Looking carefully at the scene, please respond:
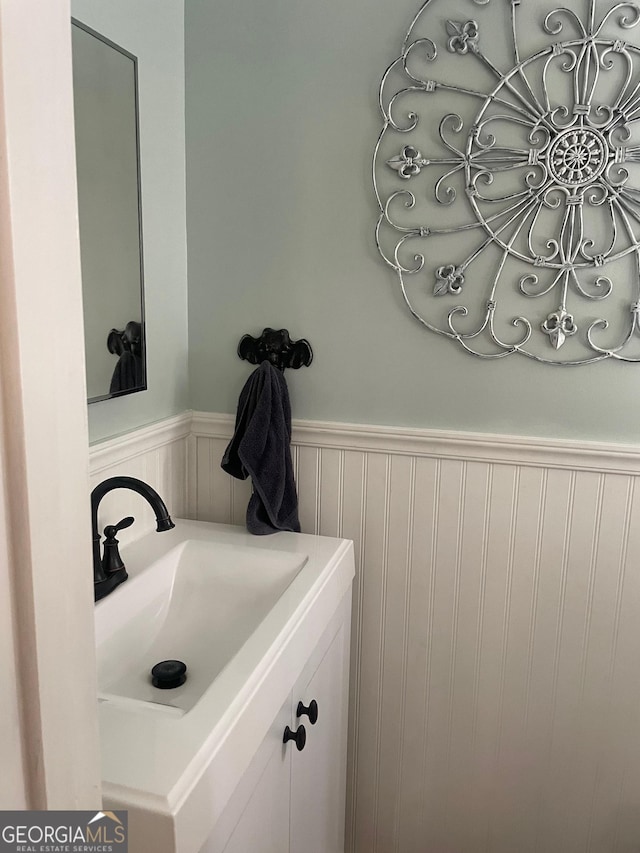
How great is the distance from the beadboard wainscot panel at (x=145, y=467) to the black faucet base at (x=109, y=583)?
0.14 meters

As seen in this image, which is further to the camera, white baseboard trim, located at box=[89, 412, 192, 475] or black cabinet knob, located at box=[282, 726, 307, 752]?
white baseboard trim, located at box=[89, 412, 192, 475]

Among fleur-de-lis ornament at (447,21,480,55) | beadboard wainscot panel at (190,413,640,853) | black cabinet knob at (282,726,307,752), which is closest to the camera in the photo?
black cabinet knob at (282,726,307,752)

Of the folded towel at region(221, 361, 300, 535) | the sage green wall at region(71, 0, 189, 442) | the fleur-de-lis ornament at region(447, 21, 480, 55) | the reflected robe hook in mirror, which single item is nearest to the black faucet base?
the sage green wall at region(71, 0, 189, 442)

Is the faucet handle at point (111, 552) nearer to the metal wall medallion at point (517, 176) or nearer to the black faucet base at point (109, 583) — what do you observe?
the black faucet base at point (109, 583)

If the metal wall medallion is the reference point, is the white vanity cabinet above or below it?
below

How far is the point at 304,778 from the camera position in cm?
132

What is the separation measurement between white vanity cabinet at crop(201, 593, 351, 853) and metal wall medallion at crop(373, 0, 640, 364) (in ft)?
2.48

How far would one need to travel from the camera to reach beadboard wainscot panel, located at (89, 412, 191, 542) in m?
1.38

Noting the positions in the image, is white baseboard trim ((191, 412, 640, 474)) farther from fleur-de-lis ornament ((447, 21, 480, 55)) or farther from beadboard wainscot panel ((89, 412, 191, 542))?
fleur-de-lis ornament ((447, 21, 480, 55))

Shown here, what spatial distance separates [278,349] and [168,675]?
788 mm

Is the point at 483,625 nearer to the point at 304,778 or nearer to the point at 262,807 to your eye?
the point at 304,778

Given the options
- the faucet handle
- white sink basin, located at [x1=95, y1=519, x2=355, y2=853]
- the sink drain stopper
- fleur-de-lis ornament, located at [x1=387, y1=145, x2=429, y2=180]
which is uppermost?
fleur-de-lis ornament, located at [x1=387, y1=145, x2=429, y2=180]

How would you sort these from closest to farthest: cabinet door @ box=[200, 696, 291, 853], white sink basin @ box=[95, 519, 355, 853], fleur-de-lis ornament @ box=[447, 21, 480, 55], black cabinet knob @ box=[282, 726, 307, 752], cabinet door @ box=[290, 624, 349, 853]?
white sink basin @ box=[95, 519, 355, 853] < cabinet door @ box=[200, 696, 291, 853] < black cabinet knob @ box=[282, 726, 307, 752] < cabinet door @ box=[290, 624, 349, 853] < fleur-de-lis ornament @ box=[447, 21, 480, 55]

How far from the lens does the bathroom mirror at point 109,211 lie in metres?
1.24
